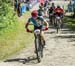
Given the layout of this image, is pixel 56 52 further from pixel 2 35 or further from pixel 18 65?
pixel 2 35

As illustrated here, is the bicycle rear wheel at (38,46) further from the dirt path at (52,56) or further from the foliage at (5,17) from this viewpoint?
the foliage at (5,17)

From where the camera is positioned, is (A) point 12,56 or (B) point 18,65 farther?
(A) point 12,56

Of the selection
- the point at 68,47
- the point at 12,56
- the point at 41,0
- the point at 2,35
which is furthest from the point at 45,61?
the point at 41,0

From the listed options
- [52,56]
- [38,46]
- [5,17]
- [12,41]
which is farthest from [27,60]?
[5,17]

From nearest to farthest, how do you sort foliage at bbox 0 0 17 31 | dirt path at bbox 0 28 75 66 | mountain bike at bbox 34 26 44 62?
dirt path at bbox 0 28 75 66
mountain bike at bbox 34 26 44 62
foliage at bbox 0 0 17 31

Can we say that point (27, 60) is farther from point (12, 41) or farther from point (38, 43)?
point (12, 41)

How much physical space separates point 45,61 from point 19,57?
4.26 feet

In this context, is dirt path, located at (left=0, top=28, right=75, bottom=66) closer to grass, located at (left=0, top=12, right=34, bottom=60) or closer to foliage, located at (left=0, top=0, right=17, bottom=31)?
grass, located at (left=0, top=12, right=34, bottom=60)

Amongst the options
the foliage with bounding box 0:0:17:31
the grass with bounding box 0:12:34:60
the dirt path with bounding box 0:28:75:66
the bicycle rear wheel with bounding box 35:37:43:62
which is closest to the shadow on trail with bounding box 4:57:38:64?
the dirt path with bounding box 0:28:75:66

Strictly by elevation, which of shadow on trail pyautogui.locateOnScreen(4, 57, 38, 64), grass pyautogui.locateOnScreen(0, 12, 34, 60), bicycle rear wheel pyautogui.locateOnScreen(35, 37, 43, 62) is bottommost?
grass pyautogui.locateOnScreen(0, 12, 34, 60)

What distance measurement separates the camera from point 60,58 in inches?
526

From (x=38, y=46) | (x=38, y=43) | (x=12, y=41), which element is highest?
(x=38, y=43)

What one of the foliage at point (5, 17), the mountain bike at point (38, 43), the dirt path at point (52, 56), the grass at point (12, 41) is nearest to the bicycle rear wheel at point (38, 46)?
the mountain bike at point (38, 43)

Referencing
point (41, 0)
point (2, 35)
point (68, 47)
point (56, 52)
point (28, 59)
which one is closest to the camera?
point (28, 59)
